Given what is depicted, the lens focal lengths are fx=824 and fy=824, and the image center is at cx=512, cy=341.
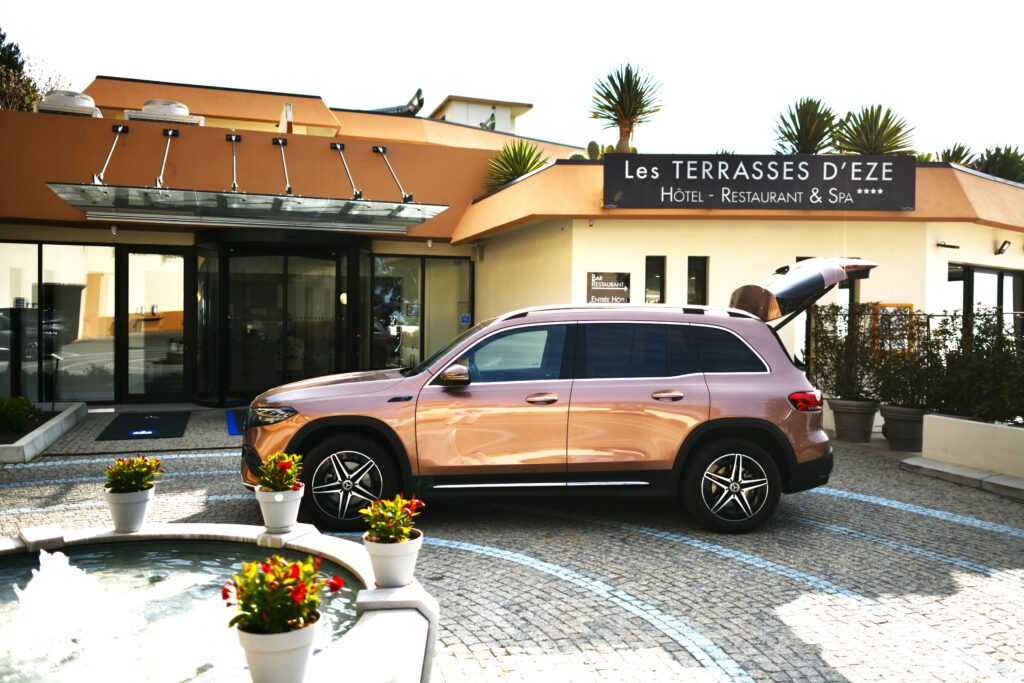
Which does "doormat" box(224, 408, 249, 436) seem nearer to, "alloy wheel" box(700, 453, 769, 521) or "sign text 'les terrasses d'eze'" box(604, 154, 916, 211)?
"sign text 'les terrasses d'eze'" box(604, 154, 916, 211)

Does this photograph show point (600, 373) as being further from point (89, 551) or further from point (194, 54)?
point (194, 54)

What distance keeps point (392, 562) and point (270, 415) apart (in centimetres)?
288

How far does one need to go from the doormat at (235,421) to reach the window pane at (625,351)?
7011 millimetres

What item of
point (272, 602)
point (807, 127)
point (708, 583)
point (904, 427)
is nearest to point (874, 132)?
point (807, 127)

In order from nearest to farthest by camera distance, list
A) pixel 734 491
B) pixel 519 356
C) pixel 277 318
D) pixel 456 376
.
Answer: pixel 456 376
pixel 734 491
pixel 519 356
pixel 277 318

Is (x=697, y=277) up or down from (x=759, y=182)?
down

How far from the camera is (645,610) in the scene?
15.8 feet

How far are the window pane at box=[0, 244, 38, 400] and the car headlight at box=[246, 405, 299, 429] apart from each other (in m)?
10.7

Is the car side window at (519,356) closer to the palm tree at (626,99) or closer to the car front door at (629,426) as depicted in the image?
the car front door at (629,426)

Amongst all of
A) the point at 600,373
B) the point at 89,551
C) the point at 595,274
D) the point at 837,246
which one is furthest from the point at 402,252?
the point at 89,551

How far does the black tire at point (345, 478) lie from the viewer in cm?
649

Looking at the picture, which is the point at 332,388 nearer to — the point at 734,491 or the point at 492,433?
the point at 492,433

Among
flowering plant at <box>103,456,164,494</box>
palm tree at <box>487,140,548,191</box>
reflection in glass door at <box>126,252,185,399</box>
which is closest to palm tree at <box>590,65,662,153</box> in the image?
palm tree at <box>487,140,548,191</box>

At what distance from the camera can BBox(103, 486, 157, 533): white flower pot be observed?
5.13 metres
